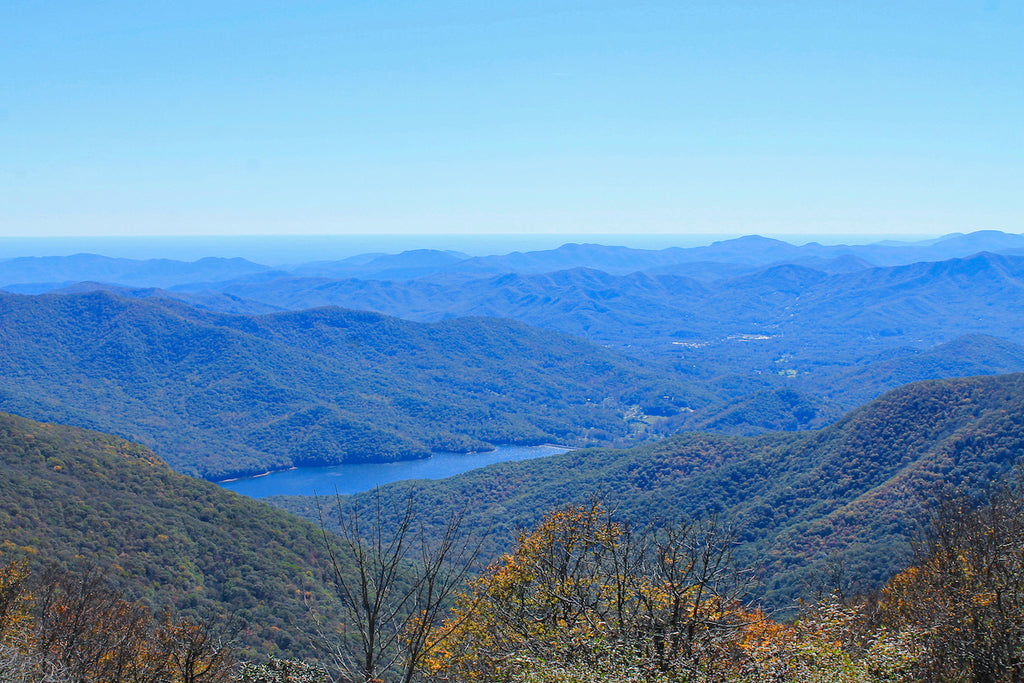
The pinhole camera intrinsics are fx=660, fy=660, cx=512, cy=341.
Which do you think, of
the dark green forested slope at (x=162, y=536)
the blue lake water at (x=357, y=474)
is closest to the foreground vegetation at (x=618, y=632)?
the dark green forested slope at (x=162, y=536)

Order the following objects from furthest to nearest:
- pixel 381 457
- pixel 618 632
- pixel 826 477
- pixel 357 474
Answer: pixel 381 457
pixel 357 474
pixel 826 477
pixel 618 632

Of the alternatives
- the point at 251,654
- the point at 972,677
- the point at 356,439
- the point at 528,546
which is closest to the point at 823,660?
the point at 972,677

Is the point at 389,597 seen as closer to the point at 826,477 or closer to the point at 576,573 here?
the point at 576,573

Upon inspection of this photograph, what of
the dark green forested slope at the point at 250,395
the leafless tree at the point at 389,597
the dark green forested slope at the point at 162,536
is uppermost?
the leafless tree at the point at 389,597

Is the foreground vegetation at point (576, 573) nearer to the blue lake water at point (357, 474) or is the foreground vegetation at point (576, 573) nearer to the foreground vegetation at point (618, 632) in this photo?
the foreground vegetation at point (618, 632)

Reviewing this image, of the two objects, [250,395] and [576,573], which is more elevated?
[576,573]

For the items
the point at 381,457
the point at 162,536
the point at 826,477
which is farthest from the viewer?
the point at 381,457

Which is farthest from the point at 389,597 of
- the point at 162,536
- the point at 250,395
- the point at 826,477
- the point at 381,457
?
the point at 250,395
